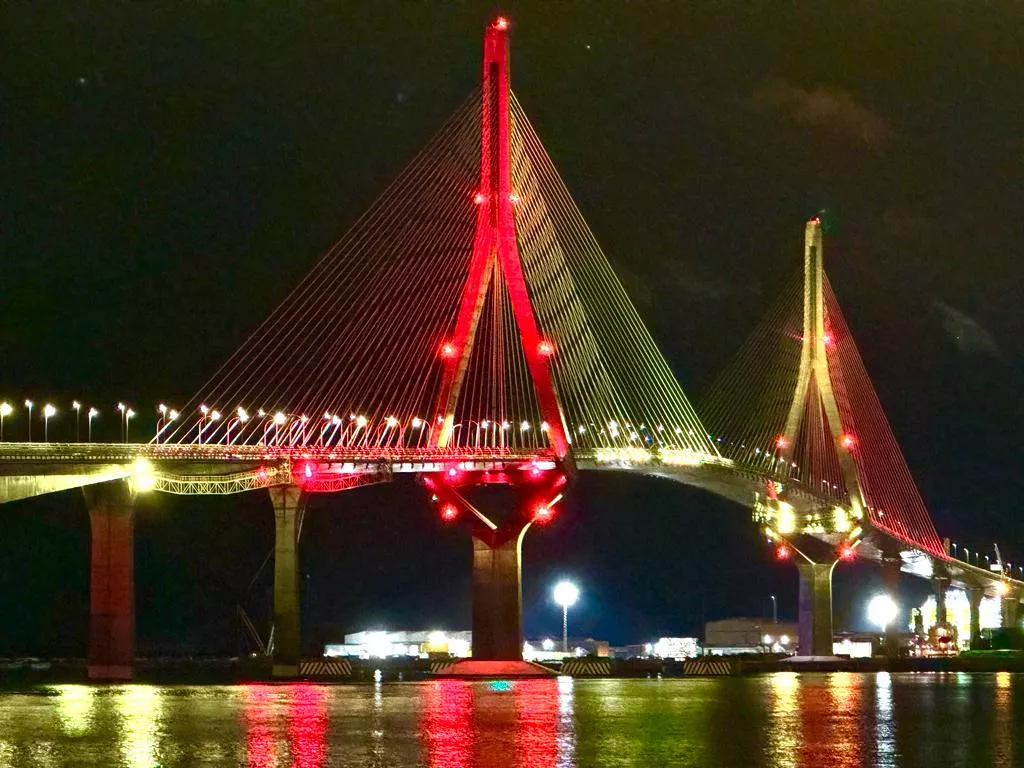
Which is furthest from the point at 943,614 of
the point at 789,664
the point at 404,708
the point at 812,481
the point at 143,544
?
the point at 404,708

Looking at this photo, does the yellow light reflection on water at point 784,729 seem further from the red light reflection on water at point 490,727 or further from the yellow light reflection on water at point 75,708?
the yellow light reflection on water at point 75,708

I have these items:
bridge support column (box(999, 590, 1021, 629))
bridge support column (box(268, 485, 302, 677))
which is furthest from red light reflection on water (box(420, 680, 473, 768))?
bridge support column (box(999, 590, 1021, 629))

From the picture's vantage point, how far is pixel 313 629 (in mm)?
178625

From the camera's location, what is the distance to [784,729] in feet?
141

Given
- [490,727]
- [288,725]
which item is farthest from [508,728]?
[288,725]

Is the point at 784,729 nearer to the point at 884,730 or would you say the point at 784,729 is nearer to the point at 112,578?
the point at 884,730

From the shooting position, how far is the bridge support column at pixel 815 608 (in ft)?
453

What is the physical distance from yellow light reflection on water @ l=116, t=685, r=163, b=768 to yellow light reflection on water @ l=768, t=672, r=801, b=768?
11.7 metres

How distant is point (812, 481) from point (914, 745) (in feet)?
307

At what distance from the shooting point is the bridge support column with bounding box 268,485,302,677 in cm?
9844

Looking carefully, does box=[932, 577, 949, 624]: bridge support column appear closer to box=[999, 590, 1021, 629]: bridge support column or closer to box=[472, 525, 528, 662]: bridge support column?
box=[999, 590, 1021, 629]: bridge support column

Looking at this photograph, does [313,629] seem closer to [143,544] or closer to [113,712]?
[143,544]

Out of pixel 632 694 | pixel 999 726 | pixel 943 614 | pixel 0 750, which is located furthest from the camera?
pixel 943 614

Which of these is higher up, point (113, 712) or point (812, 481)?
point (812, 481)
